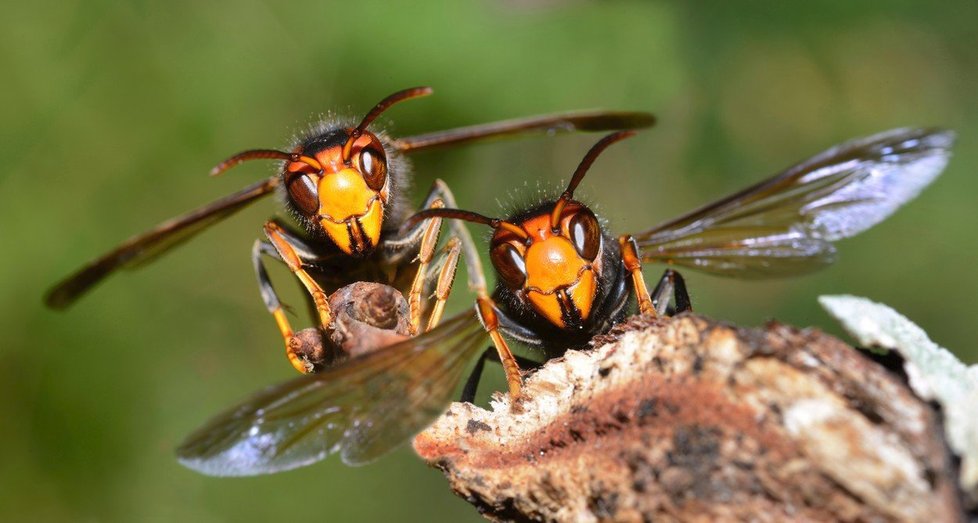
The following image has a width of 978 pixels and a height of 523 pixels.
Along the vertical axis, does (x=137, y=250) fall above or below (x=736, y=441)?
above

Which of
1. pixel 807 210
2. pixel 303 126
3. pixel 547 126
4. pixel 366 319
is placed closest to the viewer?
pixel 366 319

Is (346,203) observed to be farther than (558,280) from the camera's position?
Yes

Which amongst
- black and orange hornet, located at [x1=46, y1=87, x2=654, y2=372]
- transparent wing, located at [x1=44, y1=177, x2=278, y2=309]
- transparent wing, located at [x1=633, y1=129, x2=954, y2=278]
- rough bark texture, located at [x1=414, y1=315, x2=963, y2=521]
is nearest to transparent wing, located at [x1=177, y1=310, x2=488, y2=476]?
rough bark texture, located at [x1=414, y1=315, x2=963, y2=521]

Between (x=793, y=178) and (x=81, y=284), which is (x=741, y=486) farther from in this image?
(x=81, y=284)

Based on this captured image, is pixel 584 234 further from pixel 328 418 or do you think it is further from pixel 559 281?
pixel 328 418

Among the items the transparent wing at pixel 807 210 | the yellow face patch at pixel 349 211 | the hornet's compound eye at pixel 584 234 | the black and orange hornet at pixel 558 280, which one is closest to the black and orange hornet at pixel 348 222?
the yellow face patch at pixel 349 211

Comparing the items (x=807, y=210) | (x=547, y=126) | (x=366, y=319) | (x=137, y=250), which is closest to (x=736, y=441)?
(x=366, y=319)

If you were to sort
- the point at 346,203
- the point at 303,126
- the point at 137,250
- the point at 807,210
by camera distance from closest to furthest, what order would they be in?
the point at 346,203, the point at 807,210, the point at 137,250, the point at 303,126

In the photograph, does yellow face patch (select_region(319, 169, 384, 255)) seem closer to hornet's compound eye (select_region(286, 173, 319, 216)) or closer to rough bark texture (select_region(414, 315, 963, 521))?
hornet's compound eye (select_region(286, 173, 319, 216))
